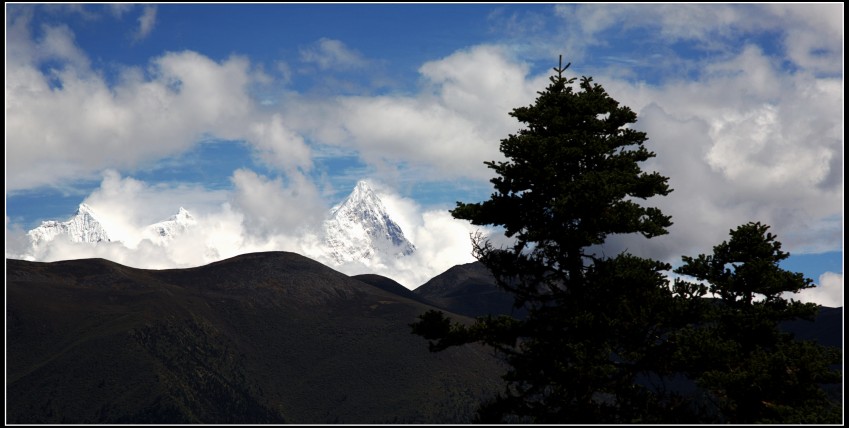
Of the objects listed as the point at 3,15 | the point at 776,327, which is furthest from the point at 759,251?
the point at 3,15

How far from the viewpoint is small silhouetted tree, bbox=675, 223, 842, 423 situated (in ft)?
110

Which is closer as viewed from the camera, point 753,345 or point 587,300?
point 587,300

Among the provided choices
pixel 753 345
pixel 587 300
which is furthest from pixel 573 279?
pixel 753 345

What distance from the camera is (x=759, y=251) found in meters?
42.0

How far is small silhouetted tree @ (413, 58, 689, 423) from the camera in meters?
31.6

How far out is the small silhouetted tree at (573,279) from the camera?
31.6 m

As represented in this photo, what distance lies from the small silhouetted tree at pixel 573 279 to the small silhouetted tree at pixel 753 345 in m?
1.91

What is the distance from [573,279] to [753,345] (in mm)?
13834

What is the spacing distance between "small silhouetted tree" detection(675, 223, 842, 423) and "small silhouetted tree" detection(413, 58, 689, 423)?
191cm

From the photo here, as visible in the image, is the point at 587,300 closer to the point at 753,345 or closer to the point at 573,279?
the point at 573,279

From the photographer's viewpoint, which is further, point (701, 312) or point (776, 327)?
point (776, 327)

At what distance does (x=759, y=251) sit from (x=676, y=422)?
14774 millimetres

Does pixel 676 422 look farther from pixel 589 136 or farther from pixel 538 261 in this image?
pixel 589 136

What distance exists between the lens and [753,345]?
41.8m
